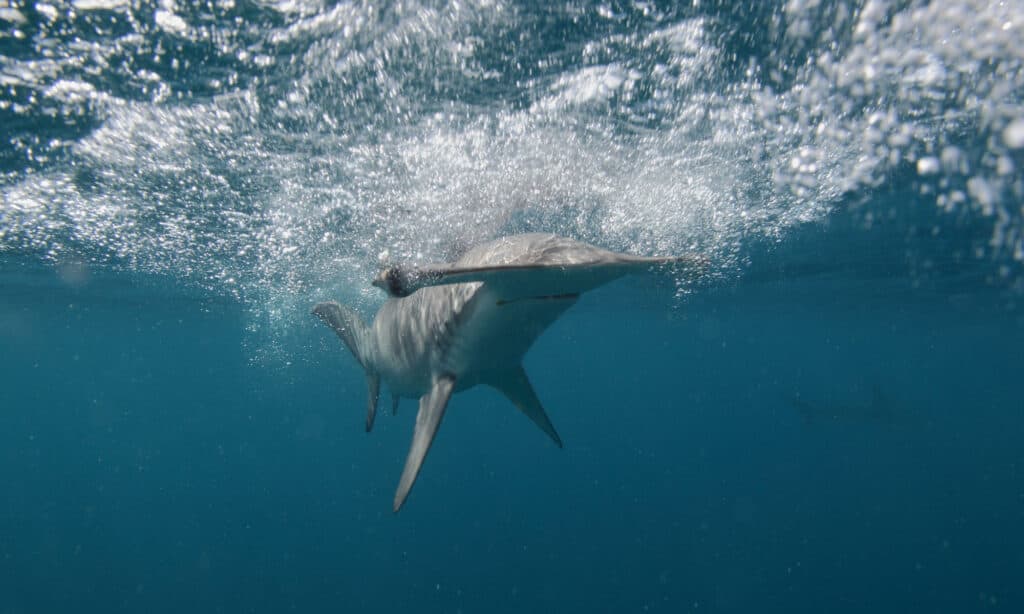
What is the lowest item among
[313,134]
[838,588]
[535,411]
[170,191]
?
[838,588]

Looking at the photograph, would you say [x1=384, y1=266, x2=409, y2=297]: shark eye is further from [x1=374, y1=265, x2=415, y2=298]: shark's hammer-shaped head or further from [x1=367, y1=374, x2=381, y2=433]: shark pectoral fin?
[x1=367, y1=374, x2=381, y2=433]: shark pectoral fin

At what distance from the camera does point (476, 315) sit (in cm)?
334

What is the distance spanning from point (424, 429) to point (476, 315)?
102cm

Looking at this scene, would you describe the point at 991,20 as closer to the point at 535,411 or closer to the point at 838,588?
the point at 535,411

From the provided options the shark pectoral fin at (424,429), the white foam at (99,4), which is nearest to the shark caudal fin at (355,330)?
the shark pectoral fin at (424,429)

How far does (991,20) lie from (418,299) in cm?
655

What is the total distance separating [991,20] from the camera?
501 centimetres

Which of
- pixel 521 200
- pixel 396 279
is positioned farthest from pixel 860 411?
pixel 396 279

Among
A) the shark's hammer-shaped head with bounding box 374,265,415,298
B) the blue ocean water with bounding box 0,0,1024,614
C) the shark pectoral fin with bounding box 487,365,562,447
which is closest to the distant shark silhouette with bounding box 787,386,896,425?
the blue ocean water with bounding box 0,0,1024,614

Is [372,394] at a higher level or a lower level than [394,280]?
lower

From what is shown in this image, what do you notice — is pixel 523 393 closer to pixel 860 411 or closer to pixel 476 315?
pixel 476 315

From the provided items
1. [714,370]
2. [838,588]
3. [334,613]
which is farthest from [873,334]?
[714,370]

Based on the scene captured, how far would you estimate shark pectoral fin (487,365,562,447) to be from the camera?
15.3 ft

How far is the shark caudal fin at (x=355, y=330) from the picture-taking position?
614 cm
